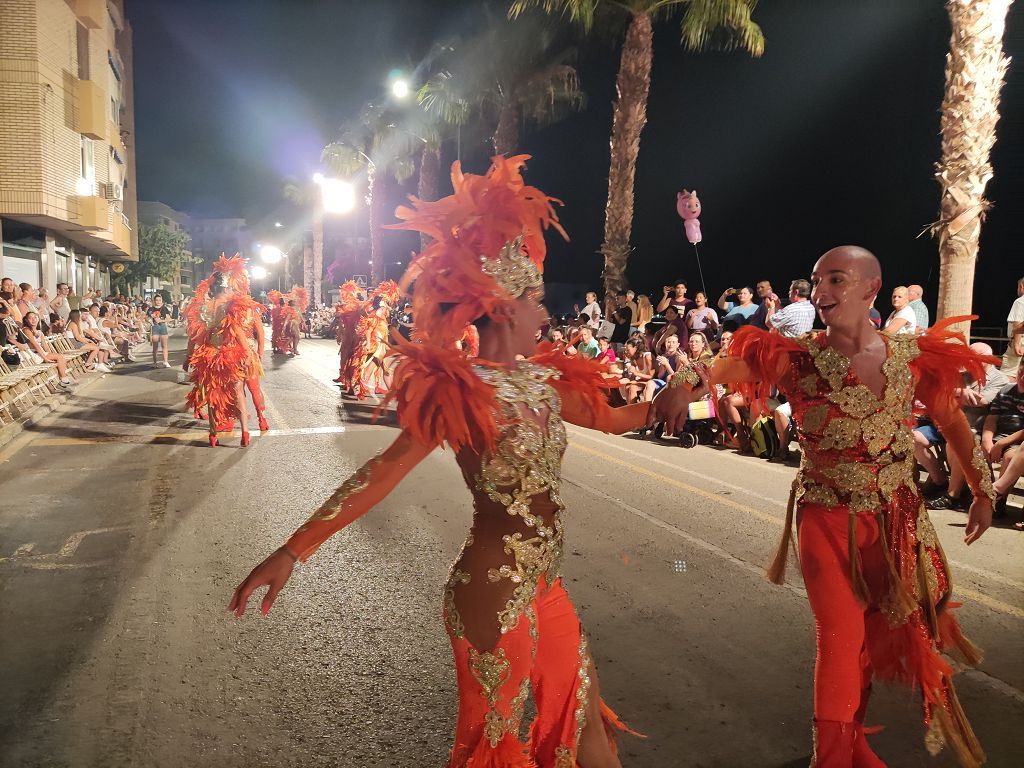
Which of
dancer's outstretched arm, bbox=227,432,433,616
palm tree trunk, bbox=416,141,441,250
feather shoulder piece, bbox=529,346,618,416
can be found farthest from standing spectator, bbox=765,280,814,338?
palm tree trunk, bbox=416,141,441,250

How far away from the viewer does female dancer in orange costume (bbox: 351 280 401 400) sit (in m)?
14.9

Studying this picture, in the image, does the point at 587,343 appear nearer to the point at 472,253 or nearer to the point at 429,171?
the point at 472,253

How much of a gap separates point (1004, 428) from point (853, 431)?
5.74m

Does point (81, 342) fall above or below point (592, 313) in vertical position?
below

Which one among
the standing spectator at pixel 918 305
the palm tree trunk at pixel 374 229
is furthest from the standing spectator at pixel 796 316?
the palm tree trunk at pixel 374 229

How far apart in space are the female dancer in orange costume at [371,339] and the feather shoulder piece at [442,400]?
492 inches

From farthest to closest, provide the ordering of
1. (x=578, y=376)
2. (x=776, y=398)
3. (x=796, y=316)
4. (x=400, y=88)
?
(x=400, y=88) → (x=776, y=398) → (x=796, y=316) → (x=578, y=376)

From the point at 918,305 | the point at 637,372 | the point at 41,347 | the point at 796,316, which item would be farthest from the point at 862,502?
the point at 41,347

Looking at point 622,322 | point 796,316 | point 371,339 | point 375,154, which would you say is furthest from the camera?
point 375,154

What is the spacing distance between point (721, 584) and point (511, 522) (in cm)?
326

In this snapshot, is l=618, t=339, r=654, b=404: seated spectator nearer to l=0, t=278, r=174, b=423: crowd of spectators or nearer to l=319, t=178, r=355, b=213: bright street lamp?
l=0, t=278, r=174, b=423: crowd of spectators

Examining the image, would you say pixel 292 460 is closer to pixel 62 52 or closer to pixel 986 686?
pixel 986 686

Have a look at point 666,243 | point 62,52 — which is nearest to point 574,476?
point 666,243

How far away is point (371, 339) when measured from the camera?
14852 millimetres
